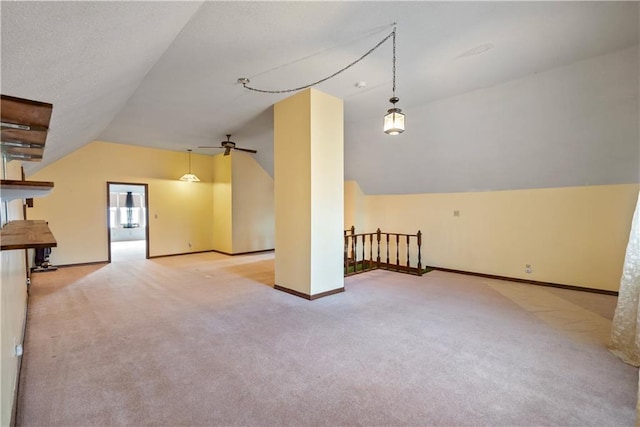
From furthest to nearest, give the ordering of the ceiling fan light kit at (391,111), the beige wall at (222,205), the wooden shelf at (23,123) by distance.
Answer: the beige wall at (222,205), the ceiling fan light kit at (391,111), the wooden shelf at (23,123)

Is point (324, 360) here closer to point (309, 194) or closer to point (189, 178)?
point (309, 194)

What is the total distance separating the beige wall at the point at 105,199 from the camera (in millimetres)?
6645

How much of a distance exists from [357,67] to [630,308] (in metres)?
3.67

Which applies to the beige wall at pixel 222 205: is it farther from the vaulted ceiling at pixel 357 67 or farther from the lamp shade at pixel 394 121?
the lamp shade at pixel 394 121

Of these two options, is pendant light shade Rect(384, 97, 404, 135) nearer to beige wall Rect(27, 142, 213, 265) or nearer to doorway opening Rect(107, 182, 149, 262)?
beige wall Rect(27, 142, 213, 265)

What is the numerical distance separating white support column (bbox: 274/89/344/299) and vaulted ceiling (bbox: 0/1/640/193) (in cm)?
39

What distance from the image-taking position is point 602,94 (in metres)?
3.49

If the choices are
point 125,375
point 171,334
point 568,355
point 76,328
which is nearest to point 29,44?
point 125,375

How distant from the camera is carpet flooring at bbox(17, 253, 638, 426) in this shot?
195 centimetres

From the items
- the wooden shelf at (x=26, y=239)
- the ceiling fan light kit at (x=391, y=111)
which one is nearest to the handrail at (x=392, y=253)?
the ceiling fan light kit at (x=391, y=111)

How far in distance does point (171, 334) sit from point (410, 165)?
4.96 metres

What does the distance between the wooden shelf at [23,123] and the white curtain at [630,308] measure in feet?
12.9

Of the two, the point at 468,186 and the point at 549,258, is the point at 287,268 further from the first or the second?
the point at 549,258

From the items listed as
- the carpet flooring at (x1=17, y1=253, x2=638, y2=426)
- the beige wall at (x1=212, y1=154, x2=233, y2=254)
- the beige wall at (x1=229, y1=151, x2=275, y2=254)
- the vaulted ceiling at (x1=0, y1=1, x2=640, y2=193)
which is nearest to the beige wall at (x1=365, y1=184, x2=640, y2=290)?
the vaulted ceiling at (x1=0, y1=1, x2=640, y2=193)
